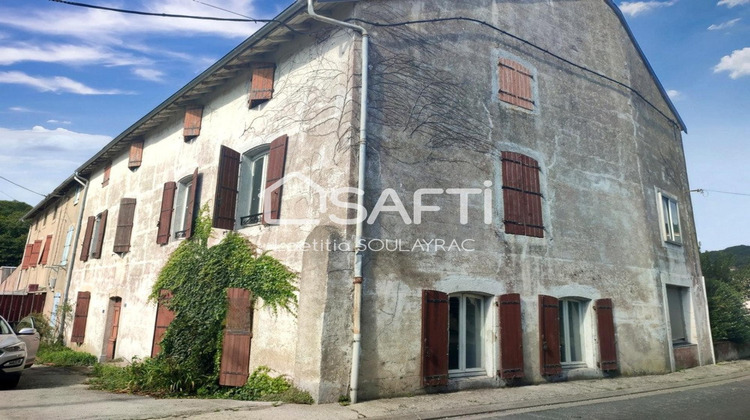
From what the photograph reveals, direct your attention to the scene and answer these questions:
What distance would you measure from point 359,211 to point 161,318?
5.77 meters

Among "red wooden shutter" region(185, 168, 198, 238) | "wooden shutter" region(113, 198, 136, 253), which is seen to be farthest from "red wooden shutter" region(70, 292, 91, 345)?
"red wooden shutter" region(185, 168, 198, 238)

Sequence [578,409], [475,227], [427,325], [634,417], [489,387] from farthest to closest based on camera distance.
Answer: [475,227], [489,387], [427,325], [578,409], [634,417]

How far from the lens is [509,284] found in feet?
28.6

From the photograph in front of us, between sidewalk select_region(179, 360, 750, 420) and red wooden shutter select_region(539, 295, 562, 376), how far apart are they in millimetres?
331

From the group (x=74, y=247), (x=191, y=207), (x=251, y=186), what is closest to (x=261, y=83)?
(x=251, y=186)

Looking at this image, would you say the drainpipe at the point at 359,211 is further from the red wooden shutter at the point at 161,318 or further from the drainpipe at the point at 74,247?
the drainpipe at the point at 74,247

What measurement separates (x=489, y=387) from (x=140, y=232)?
9.68 m

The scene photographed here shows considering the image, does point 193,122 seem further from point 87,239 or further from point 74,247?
point 74,247

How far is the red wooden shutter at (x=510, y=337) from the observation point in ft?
27.0

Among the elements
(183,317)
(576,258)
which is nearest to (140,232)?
(183,317)

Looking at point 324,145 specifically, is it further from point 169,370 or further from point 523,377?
point 523,377

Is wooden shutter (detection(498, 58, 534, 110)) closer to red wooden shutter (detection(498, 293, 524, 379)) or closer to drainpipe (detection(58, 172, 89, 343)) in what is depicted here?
red wooden shutter (detection(498, 293, 524, 379))

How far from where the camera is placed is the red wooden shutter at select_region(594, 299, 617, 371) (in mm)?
9539

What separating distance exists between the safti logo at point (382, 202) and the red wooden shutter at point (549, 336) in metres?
1.99
